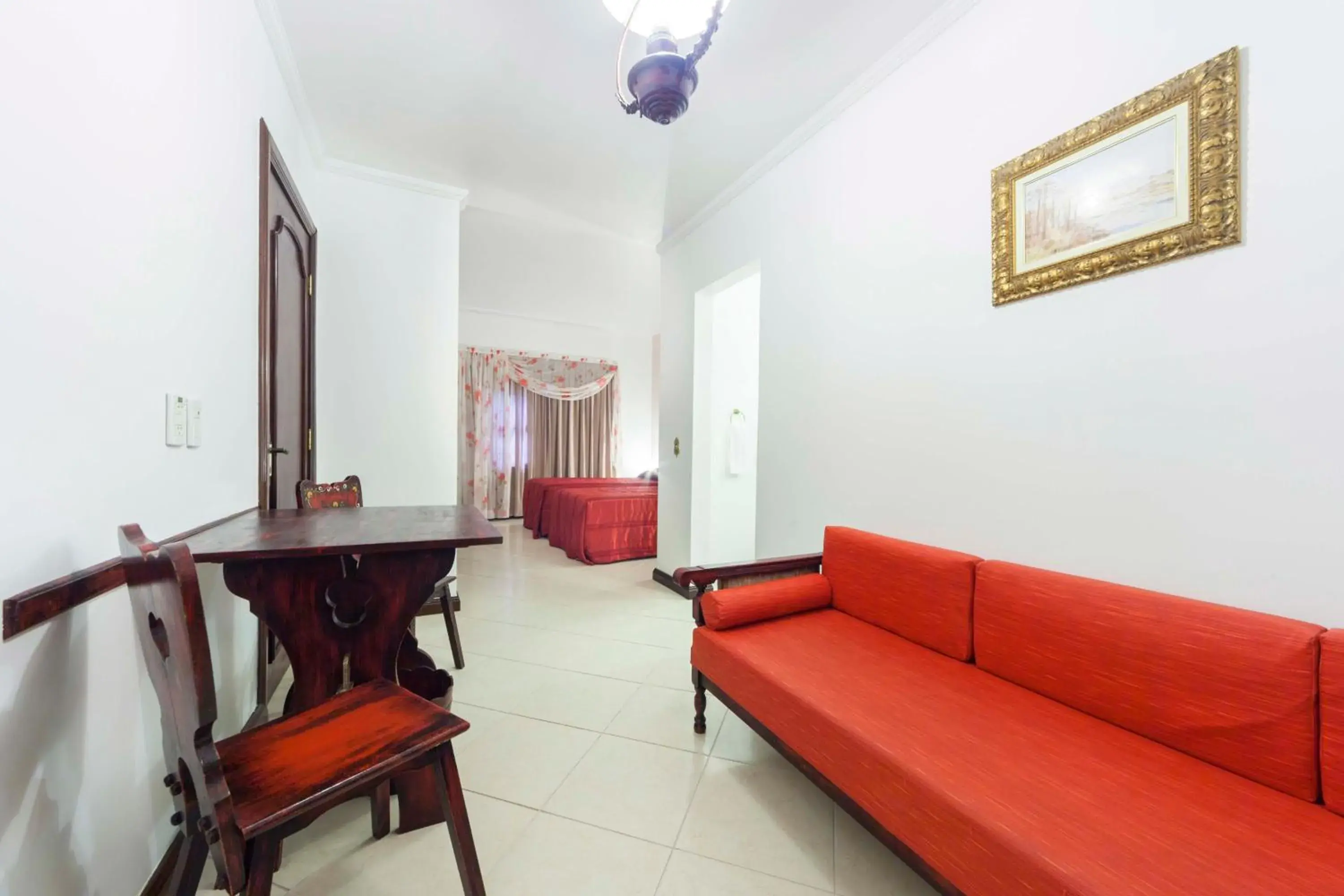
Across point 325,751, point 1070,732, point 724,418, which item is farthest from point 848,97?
point 325,751

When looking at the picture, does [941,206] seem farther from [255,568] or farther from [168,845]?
[168,845]

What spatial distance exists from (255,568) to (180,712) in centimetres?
58

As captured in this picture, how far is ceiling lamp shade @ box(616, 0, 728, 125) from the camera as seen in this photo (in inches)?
56.1

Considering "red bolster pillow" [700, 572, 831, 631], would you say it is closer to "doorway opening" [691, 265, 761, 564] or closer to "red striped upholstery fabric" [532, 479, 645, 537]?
"doorway opening" [691, 265, 761, 564]

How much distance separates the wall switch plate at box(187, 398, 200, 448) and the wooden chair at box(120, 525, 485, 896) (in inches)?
19.8

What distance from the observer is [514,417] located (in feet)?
23.3

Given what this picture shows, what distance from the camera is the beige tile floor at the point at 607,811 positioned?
127 cm

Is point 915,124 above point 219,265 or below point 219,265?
above

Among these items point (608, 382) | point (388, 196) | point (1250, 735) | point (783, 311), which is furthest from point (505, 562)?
point (1250, 735)

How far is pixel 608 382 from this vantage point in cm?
773

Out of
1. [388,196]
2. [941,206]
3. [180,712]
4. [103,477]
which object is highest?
[388,196]

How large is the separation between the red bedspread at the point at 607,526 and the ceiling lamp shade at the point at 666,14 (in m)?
3.34

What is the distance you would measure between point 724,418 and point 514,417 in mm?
4286

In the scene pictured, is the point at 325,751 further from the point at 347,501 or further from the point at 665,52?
the point at 665,52
